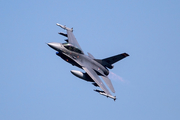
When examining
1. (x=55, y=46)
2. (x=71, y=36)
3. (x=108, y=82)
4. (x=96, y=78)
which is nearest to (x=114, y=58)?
(x=108, y=82)

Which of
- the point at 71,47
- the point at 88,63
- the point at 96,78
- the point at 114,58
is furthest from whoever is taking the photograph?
the point at 114,58

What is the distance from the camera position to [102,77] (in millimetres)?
57469

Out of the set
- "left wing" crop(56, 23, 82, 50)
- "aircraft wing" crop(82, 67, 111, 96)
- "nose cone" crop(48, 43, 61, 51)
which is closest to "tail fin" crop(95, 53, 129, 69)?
"aircraft wing" crop(82, 67, 111, 96)

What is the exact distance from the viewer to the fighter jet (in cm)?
5425

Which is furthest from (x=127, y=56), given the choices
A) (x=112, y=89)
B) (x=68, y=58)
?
(x=68, y=58)

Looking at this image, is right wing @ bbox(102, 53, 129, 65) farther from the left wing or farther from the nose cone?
the nose cone

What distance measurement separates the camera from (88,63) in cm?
5650

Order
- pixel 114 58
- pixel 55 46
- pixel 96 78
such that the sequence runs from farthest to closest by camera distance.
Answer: pixel 114 58 < pixel 96 78 < pixel 55 46

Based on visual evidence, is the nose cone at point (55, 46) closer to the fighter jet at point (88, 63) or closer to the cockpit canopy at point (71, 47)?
the fighter jet at point (88, 63)

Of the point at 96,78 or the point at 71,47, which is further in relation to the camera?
the point at 71,47

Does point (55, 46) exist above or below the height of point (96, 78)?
above

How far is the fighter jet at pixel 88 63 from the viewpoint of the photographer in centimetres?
5425

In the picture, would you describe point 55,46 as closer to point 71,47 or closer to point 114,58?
point 71,47

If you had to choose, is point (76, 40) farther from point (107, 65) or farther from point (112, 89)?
point (112, 89)
